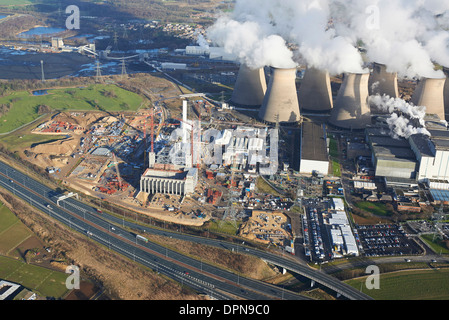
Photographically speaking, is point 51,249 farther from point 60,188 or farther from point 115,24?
point 115,24

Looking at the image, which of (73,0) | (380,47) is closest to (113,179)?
(380,47)

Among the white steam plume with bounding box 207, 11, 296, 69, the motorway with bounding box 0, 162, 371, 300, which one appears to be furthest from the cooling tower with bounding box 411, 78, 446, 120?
the motorway with bounding box 0, 162, 371, 300

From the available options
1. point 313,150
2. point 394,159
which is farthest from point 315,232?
point 394,159

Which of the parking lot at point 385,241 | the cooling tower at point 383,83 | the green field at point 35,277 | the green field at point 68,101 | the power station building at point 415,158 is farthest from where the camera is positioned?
the green field at point 68,101

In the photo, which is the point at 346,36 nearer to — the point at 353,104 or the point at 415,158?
the point at 353,104

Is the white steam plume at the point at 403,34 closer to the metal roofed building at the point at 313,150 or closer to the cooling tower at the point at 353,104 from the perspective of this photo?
the cooling tower at the point at 353,104

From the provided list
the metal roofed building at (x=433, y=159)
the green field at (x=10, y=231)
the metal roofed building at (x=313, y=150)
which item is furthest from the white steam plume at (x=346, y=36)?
Result: the green field at (x=10, y=231)
